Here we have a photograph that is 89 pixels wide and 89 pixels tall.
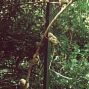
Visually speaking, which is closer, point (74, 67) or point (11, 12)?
point (11, 12)

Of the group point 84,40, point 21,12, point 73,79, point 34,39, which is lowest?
point 73,79

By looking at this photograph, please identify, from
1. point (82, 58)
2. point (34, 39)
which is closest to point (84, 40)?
point (82, 58)

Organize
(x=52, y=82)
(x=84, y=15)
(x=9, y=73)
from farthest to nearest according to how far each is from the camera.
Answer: (x=84, y=15)
(x=52, y=82)
(x=9, y=73)

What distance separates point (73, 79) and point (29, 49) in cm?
81

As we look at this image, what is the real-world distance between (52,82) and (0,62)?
69 cm

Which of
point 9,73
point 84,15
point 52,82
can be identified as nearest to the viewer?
point 9,73

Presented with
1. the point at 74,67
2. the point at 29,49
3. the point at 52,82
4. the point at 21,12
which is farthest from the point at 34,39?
the point at 74,67

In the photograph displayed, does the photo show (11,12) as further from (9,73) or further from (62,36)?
(62,36)

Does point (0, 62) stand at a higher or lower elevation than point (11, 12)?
lower

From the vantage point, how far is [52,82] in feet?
8.55

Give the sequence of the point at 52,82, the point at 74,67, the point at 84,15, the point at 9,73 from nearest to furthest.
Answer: the point at 9,73 < the point at 52,82 < the point at 74,67 < the point at 84,15

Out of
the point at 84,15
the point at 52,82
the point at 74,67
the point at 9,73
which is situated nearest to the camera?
the point at 9,73

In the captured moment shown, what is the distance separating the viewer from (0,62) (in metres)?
2.06

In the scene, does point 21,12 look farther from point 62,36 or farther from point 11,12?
point 62,36
